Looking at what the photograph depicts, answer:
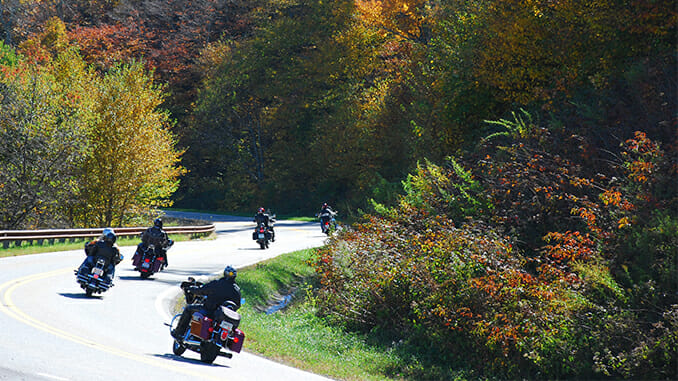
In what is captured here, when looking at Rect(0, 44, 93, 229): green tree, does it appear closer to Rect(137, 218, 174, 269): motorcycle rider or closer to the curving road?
the curving road

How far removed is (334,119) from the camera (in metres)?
53.9

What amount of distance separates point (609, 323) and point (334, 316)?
24.8 feet

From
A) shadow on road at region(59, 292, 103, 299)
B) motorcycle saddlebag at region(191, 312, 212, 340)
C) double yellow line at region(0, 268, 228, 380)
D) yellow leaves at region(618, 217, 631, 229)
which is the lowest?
shadow on road at region(59, 292, 103, 299)

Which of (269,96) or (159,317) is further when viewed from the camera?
(269,96)

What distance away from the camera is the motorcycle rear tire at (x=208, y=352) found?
1106cm

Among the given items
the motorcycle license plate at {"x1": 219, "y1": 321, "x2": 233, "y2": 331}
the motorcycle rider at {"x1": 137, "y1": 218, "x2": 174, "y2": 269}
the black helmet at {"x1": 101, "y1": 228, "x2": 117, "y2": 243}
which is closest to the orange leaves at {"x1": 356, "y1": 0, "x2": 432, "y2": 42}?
the motorcycle rider at {"x1": 137, "y1": 218, "x2": 174, "y2": 269}

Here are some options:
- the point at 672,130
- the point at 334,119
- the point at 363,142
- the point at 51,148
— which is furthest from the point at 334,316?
the point at 334,119

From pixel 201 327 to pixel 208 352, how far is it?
41 cm

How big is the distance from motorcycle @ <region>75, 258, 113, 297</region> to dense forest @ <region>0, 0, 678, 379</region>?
19.1 ft

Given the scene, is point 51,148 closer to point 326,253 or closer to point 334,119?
point 326,253

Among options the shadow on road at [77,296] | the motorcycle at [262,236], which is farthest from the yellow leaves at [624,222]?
the motorcycle at [262,236]

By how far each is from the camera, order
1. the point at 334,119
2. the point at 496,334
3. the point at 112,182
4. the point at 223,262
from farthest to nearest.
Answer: the point at 334,119 < the point at 112,182 < the point at 223,262 < the point at 496,334

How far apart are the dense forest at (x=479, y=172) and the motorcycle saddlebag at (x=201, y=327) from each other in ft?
16.1

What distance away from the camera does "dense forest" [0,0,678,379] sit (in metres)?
13.8
